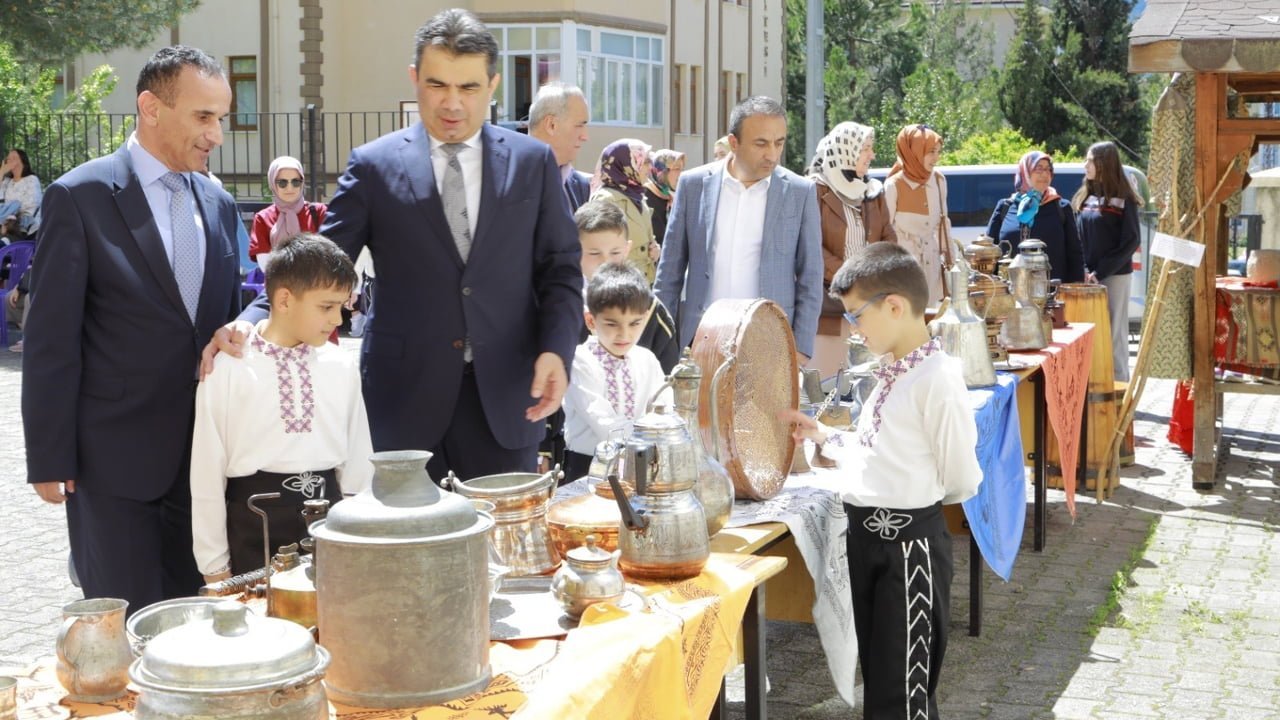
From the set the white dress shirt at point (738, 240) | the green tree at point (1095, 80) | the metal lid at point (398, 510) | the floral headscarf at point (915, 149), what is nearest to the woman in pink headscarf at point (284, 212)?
the floral headscarf at point (915, 149)

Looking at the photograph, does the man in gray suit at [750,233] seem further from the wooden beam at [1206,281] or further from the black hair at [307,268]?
the wooden beam at [1206,281]

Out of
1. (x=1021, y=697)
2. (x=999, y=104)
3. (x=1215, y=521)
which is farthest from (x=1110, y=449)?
(x=999, y=104)

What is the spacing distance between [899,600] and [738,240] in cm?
227

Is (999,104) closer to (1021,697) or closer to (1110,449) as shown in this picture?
(1110,449)

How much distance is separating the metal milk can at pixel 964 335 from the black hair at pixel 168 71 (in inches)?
127

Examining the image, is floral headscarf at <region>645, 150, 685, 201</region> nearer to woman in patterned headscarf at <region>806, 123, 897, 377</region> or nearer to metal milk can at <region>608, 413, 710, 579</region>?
woman in patterned headscarf at <region>806, 123, 897, 377</region>

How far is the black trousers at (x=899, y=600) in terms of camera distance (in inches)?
146

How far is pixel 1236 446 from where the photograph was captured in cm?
977

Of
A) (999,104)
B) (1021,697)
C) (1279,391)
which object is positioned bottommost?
(1021,697)

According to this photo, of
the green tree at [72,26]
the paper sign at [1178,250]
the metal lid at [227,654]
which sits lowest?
the metal lid at [227,654]

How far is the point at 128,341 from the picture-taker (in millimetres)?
3256

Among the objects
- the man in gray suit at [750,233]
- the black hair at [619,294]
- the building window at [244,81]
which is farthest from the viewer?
the building window at [244,81]

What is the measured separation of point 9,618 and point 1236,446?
7695 mm

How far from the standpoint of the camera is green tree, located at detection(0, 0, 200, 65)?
19.6 meters
